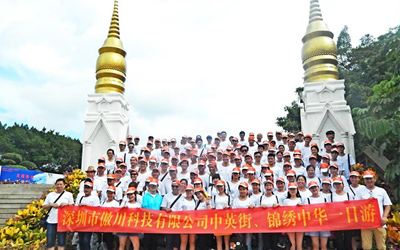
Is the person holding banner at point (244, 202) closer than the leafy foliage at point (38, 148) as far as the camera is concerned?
Yes

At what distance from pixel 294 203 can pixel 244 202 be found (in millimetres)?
933

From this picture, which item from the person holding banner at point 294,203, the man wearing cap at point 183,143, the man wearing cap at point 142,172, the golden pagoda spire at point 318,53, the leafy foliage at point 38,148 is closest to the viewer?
the person holding banner at point 294,203

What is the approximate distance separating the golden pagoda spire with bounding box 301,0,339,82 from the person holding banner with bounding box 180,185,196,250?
9130mm

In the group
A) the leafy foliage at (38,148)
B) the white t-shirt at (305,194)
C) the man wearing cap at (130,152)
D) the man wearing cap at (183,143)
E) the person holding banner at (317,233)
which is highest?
the leafy foliage at (38,148)

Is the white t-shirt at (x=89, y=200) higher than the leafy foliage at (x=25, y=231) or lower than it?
higher

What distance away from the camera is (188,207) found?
273 inches

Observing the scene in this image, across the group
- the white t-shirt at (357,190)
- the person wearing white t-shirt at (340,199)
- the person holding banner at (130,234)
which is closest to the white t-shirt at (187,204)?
the person holding banner at (130,234)

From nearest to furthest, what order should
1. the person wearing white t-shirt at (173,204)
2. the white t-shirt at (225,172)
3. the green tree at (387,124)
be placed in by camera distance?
the person wearing white t-shirt at (173,204) < the green tree at (387,124) < the white t-shirt at (225,172)

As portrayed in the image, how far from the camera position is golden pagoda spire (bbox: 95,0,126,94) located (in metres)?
14.9

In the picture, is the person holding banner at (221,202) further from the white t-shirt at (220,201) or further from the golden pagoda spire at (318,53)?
the golden pagoda spire at (318,53)

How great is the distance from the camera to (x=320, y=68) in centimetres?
1416

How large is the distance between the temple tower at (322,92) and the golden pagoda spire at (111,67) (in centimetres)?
776

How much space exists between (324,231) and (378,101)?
406 cm

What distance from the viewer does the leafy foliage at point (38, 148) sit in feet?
145
